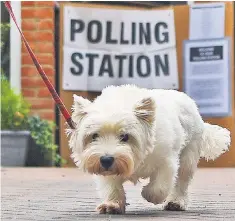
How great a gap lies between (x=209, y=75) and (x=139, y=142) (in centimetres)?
939

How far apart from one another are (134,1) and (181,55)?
3.97 feet

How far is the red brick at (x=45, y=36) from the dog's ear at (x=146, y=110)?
8932mm

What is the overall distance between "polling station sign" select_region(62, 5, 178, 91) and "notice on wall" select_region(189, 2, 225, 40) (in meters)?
0.36

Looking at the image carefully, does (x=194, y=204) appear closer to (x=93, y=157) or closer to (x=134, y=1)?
(x=93, y=157)

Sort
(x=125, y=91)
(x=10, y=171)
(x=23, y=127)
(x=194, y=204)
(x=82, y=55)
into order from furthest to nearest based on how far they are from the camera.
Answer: (x=82, y=55) → (x=23, y=127) → (x=10, y=171) → (x=194, y=204) → (x=125, y=91)

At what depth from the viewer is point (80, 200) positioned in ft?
24.3

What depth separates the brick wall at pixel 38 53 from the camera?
14.4 meters

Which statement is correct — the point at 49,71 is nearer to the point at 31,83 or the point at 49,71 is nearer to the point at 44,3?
the point at 31,83

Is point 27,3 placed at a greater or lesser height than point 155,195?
greater

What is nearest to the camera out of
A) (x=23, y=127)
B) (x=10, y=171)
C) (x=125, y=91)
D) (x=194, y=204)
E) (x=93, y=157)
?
(x=93, y=157)

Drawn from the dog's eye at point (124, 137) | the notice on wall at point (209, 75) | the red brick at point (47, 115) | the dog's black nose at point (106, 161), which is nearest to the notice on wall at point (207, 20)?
the notice on wall at point (209, 75)

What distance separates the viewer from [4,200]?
7379 millimetres

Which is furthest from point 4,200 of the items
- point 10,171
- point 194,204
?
point 10,171


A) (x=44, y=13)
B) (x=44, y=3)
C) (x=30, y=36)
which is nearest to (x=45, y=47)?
(x=30, y=36)
